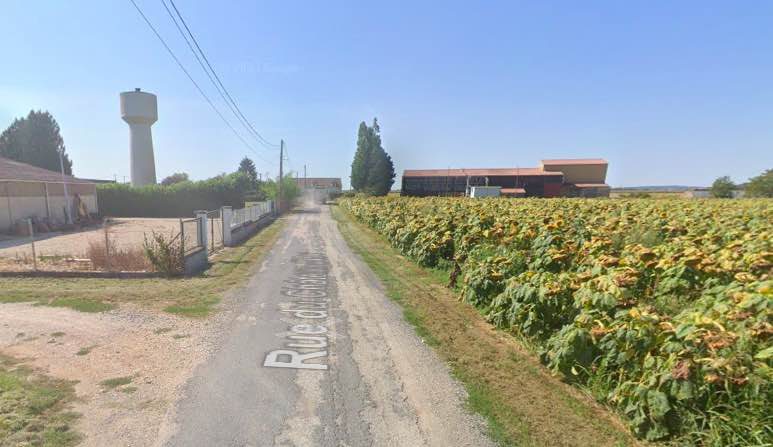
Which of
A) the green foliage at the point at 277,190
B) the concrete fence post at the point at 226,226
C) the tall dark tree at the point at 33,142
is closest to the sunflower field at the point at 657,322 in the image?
the concrete fence post at the point at 226,226

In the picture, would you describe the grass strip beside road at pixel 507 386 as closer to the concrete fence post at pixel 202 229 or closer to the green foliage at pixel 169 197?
the concrete fence post at pixel 202 229

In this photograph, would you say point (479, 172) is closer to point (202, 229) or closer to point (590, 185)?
point (590, 185)

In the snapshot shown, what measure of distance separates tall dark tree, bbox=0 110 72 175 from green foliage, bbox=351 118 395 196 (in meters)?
44.0

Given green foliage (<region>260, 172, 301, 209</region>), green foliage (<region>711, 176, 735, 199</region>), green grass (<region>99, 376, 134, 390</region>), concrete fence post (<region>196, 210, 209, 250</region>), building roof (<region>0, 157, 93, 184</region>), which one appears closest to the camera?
green grass (<region>99, 376, 134, 390</region>)

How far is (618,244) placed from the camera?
6.65 metres

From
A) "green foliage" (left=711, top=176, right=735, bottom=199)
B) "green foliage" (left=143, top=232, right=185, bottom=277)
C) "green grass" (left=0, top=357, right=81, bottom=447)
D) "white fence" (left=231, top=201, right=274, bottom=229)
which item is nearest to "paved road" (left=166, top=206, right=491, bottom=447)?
"green grass" (left=0, top=357, right=81, bottom=447)

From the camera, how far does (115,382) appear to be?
148 inches

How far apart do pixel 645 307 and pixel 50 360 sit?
21.0 ft

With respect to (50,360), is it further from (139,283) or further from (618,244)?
(618,244)

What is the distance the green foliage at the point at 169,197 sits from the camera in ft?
112

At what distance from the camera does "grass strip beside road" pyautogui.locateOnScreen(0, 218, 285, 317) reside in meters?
6.39

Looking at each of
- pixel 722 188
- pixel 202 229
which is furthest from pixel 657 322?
pixel 722 188

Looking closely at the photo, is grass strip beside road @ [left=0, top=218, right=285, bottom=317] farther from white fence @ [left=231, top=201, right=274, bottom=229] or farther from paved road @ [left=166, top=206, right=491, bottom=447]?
white fence @ [left=231, top=201, right=274, bottom=229]

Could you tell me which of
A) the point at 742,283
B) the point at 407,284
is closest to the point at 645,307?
the point at 742,283
